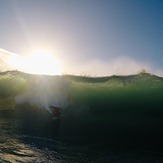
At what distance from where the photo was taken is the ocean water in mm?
9594

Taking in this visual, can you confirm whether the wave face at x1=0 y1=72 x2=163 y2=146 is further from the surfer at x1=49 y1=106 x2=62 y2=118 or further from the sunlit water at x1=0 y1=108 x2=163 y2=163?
the sunlit water at x1=0 y1=108 x2=163 y2=163

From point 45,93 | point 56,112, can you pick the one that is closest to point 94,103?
point 45,93

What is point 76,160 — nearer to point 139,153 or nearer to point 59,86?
Result: point 139,153

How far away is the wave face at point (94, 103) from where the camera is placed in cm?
1245

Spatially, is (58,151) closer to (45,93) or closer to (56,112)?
(56,112)

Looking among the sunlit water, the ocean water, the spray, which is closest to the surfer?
the ocean water

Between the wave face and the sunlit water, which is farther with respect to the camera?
the wave face

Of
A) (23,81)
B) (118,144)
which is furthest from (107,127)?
(23,81)

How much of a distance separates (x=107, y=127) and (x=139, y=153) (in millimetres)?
3514

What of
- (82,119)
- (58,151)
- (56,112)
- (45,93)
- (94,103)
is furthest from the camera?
(45,93)

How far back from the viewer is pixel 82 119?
49.4 feet

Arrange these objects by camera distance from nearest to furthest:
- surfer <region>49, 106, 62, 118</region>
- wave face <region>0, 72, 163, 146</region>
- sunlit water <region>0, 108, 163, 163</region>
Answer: sunlit water <region>0, 108, 163, 163</region>
wave face <region>0, 72, 163, 146</region>
surfer <region>49, 106, 62, 118</region>

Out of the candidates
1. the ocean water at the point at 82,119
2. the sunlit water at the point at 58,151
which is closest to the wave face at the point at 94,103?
the ocean water at the point at 82,119

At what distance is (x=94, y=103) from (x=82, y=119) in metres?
3.47
